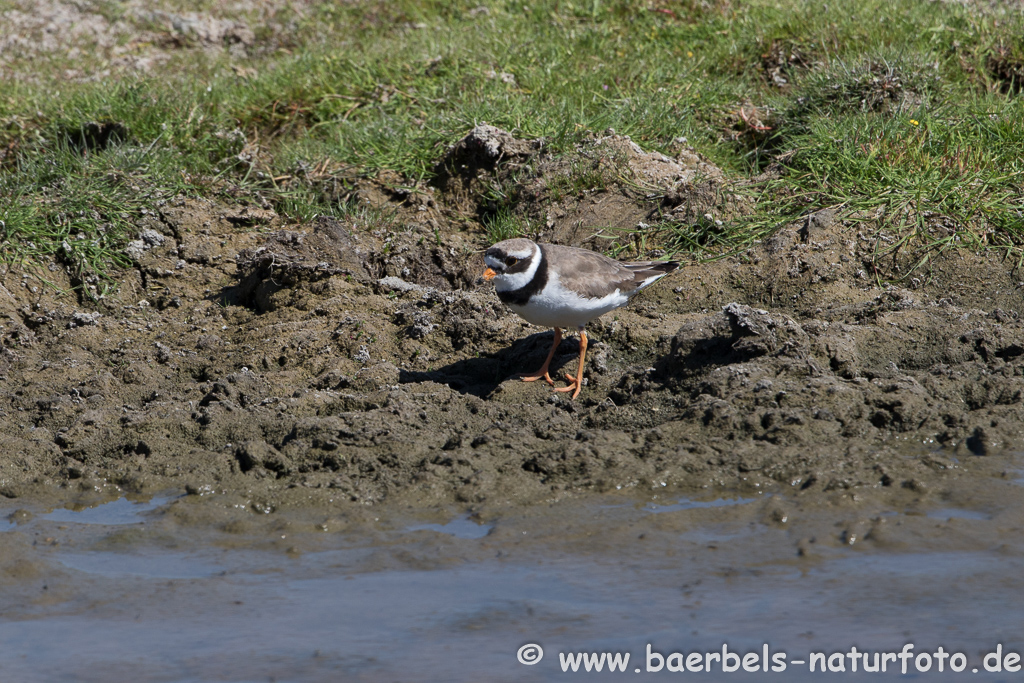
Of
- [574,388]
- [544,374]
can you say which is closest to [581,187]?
[544,374]

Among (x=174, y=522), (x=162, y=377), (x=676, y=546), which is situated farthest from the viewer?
(x=162, y=377)

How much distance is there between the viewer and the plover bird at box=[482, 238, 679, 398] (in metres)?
5.14

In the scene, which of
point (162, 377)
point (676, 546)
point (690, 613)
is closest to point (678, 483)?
point (676, 546)

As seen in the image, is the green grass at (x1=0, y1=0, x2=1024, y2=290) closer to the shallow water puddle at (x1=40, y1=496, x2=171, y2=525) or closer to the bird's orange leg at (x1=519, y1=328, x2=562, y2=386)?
the bird's orange leg at (x1=519, y1=328, x2=562, y2=386)

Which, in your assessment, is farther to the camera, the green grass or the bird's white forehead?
the green grass

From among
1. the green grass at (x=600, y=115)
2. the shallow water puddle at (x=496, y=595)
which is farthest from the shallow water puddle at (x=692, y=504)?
the green grass at (x=600, y=115)

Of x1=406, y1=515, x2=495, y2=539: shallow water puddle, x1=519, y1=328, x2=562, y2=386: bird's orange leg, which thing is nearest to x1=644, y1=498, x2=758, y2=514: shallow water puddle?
x1=406, y1=515, x2=495, y2=539: shallow water puddle

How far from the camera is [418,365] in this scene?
18.4 feet

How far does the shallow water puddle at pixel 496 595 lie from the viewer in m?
3.10

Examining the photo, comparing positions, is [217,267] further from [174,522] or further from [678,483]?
[678,483]

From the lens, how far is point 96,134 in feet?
25.0

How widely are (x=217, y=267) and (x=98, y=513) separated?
273 cm

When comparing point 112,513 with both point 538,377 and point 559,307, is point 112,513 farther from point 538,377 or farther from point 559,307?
point 559,307

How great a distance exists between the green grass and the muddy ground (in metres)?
0.24
